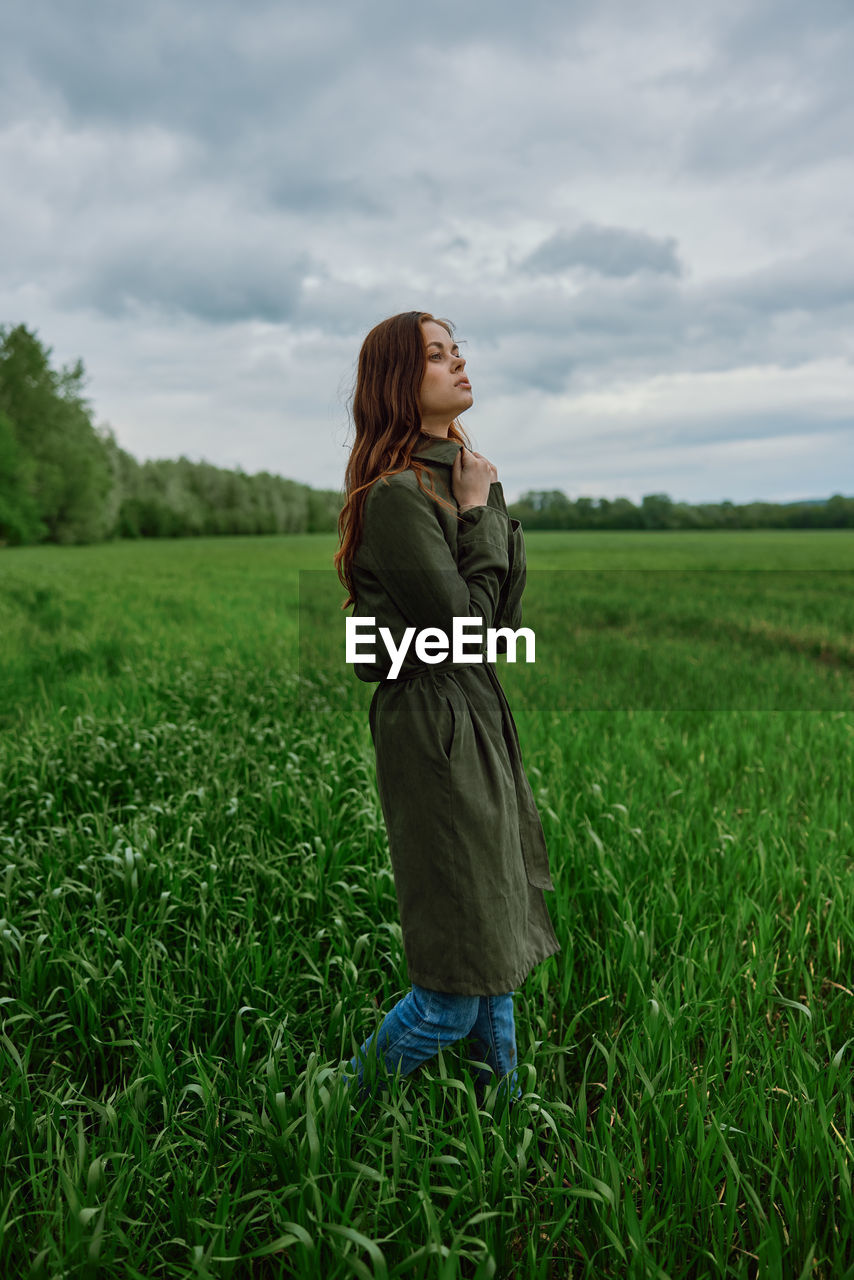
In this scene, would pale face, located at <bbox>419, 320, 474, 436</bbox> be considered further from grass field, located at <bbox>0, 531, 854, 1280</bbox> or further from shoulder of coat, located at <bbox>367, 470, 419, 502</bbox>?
grass field, located at <bbox>0, 531, 854, 1280</bbox>

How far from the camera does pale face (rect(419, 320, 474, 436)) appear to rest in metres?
2.12

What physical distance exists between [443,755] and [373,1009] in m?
1.21

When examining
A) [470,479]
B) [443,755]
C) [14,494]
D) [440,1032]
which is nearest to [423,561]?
[470,479]

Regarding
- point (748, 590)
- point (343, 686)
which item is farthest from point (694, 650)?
point (748, 590)

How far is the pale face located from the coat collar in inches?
1.8

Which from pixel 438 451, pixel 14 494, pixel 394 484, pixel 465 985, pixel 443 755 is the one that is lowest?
pixel 465 985

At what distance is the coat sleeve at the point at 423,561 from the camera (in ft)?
6.31

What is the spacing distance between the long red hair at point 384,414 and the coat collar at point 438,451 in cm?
2

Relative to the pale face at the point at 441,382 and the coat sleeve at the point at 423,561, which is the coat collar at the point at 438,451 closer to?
the pale face at the point at 441,382

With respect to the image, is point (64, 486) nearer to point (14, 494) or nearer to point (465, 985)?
point (14, 494)

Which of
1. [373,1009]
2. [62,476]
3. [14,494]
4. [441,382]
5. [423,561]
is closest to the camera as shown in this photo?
[423,561]

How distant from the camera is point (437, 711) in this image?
199 cm

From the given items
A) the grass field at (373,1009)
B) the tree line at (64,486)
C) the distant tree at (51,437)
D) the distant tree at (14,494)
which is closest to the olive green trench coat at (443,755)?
the grass field at (373,1009)

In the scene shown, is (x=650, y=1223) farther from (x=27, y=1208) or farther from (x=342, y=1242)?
(x=27, y=1208)
